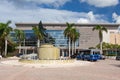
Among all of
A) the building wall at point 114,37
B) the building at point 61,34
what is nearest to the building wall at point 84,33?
the building at point 61,34

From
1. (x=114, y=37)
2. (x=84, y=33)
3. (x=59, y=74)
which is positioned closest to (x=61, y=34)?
(x=84, y=33)

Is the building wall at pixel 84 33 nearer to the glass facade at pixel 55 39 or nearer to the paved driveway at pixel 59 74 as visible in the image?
the glass facade at pixel 55 39

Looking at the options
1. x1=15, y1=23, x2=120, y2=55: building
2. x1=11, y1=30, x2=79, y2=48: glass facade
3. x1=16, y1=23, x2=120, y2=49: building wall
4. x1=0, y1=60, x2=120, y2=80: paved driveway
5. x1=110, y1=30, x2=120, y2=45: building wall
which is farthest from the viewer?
x1=110, y1=30, x2=120, y2=45: building wall

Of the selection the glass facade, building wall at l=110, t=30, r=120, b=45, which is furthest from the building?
building wall at l=110, t=30, r=120, b=45

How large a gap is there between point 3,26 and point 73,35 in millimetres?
20491

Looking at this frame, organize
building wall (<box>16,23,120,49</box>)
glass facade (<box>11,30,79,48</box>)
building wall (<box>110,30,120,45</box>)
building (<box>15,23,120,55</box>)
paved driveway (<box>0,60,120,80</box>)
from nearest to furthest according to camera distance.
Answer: paved driveway (<box>0,60,120,80</box>)
glass facade (<box>11,30,79,48</box>)
building (<box>15,23,120,55</box>)
building wall (<box>16,23,120,49</box>)
building wall (<box>110,30,120,45</box>)

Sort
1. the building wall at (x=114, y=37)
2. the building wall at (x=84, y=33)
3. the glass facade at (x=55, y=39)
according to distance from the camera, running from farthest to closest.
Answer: the building wall at (x=114, y=37) → the building wall at (x=84, y=33) → the glass facade at (x=55, y=39)

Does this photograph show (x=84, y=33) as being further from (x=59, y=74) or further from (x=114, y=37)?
(x=59, y=74)

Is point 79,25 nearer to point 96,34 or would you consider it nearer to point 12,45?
point 96,34

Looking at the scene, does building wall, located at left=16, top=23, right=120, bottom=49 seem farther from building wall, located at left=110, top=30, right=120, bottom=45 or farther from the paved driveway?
the paved driveway

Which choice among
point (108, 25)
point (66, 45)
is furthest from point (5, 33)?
point (108, 25)

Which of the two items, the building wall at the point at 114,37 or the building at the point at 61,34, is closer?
the building at the point at 61,34

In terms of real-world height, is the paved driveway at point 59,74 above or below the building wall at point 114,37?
below

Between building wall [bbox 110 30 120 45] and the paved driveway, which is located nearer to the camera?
the paved driveway
